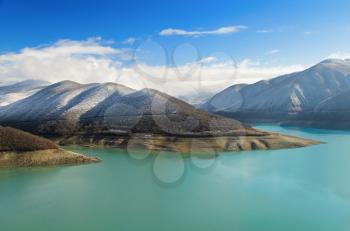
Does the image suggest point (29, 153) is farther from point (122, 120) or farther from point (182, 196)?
point (122, 120)

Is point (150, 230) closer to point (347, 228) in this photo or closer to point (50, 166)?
point (347, 228)

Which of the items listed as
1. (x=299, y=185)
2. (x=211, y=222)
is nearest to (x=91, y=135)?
(x=299, y=185)

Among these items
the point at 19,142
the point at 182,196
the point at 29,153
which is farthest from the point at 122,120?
the point at 182,196

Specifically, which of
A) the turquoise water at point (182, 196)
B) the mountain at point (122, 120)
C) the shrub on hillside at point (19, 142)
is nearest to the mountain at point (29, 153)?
the shrub on hillside at point (19, 142)

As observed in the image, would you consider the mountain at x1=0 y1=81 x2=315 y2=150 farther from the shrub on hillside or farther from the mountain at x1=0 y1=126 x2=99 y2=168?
the shrub on hillside

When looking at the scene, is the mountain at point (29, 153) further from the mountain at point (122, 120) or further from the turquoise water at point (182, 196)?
the mountain at point (122, 120)

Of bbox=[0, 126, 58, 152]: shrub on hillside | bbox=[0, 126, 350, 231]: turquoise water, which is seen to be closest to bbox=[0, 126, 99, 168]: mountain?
bbox=[0, 126, 58, 152]: shrub on hillside

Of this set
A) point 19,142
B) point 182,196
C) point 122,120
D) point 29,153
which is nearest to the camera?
point 182,196
